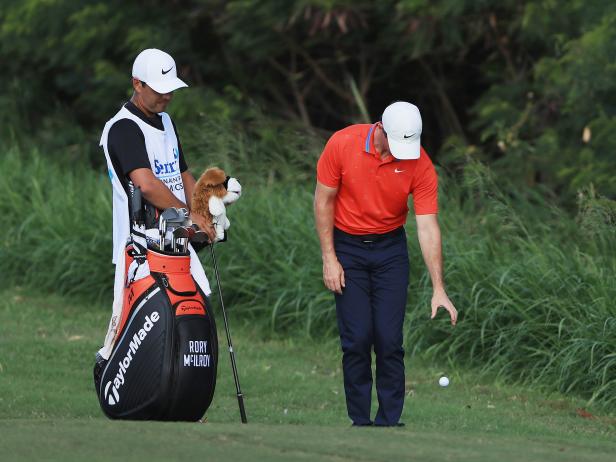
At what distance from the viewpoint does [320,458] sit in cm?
562

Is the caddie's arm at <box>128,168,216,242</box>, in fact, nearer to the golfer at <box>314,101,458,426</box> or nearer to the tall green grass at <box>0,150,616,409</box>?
the golfer at <box>314,101,458,426</box>

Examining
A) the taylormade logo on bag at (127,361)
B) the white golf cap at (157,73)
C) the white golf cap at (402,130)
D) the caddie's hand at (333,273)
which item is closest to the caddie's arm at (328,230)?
the caddie's hand at (333,273)

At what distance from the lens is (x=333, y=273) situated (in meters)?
7.31

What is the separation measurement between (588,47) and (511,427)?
4549mm

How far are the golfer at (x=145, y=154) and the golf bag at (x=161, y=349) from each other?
13cm

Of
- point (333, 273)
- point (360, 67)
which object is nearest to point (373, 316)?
point (333, 273)

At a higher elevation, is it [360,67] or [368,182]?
[360,67]

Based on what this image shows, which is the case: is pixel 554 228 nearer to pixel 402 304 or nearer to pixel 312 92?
pixel 402 304

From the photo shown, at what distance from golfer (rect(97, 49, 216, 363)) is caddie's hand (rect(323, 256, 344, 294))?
24.8 inches

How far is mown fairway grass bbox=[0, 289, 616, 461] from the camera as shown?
575cm

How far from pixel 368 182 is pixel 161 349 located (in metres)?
1.31

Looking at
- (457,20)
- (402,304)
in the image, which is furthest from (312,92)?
(402,304)

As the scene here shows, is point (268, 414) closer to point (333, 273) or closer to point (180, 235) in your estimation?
point (333, 273)

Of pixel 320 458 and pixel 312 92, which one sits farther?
pixel 312 92
